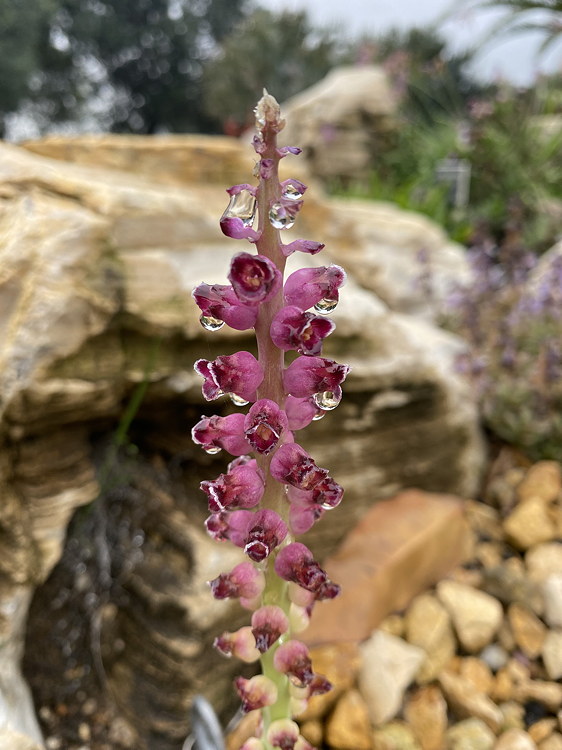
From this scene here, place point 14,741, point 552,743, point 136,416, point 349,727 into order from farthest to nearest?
point 136,416 → point 349,727 → point 552,743 → point 14,741

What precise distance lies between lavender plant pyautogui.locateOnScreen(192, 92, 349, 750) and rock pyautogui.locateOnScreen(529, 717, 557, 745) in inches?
39.7

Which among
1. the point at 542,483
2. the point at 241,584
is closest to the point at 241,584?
the point at 241,584

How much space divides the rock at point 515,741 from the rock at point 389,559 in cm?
47

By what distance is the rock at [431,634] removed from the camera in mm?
1787

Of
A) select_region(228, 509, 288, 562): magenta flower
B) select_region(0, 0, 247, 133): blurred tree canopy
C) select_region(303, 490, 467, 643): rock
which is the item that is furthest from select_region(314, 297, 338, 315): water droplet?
select_region(0, 0, 247, 133): blurred tree canopy

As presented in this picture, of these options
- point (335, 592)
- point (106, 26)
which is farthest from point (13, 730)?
point (106, 26)

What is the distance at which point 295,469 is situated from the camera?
0.65 metres

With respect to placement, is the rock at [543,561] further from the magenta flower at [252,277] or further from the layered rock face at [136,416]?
the magenta flower at [252,277]

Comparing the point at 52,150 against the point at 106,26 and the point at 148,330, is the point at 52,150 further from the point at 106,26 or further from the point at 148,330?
the point at 106,26

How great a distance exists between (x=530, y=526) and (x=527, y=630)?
17.9 inches

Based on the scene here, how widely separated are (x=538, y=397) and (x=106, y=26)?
1500 cm

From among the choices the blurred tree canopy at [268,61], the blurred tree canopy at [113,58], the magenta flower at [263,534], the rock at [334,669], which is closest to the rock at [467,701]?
the rock at [334,669]

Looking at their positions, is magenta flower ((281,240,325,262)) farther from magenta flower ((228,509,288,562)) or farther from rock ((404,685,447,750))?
rock ((404,685,447,750))

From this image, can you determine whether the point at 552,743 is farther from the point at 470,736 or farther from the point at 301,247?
the point at 301,247
